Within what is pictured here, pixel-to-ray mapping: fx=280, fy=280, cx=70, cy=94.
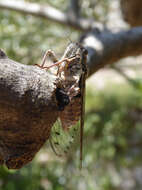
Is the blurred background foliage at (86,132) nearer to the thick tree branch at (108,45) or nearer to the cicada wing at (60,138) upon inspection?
the thick tree branch at (108,45)

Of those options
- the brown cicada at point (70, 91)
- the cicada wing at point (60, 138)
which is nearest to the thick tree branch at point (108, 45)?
the brown cicada at point (70, 91)

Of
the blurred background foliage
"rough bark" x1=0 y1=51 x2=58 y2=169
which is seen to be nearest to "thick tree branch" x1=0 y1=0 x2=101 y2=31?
the blurred background foliage

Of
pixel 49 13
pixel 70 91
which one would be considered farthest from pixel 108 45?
pixel 49 13

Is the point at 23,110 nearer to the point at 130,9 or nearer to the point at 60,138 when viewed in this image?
the point at 60,138

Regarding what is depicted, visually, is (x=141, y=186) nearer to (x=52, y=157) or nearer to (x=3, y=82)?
(x=52, y=157)

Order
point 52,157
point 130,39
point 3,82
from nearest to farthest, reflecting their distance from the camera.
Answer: point 3,82 < point 130,39 < point 52,157

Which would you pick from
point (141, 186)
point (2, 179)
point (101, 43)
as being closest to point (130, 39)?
point (101, 43)
